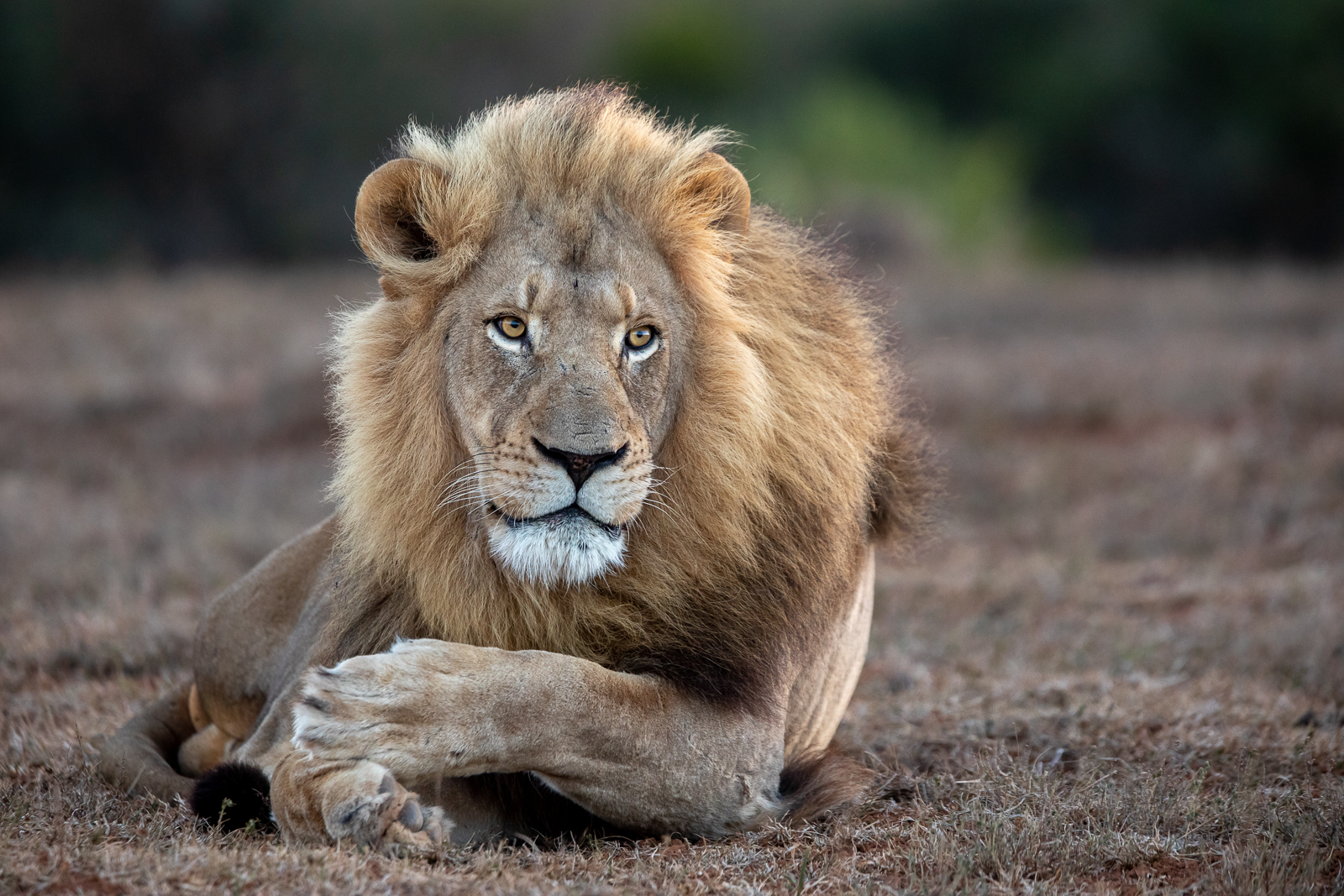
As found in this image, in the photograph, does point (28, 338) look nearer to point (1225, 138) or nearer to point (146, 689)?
point (146, 689)

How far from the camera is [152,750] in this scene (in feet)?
14.0

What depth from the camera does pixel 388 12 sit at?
2911 cm

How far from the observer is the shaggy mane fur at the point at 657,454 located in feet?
11.4

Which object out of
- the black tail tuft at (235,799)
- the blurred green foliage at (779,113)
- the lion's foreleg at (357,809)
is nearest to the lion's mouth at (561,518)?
the lion's foreleg at (357,809)

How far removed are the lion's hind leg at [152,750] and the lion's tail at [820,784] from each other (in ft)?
5.72

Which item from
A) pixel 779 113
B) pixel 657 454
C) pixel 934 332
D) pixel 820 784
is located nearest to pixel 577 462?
pixel 657 454

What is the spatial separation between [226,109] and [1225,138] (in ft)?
62.1

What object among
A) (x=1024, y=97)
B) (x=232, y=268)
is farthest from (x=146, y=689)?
(x=1024, y=97)

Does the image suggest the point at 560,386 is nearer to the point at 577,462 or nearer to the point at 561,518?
the point at 577,462

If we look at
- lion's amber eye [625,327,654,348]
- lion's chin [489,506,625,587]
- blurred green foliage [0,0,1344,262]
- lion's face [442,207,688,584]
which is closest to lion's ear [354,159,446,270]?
lion's face [442,207,688,584]

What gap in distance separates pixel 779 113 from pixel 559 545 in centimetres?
2900

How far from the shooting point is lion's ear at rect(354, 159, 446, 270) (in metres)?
3.55

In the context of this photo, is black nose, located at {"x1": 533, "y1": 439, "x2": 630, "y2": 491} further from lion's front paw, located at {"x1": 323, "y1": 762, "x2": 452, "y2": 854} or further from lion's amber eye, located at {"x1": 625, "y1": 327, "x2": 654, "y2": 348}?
lion's front paw, located at {"x1": 323, "y1": 762, "x2": 452, "y2": 854}

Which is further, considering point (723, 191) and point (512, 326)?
point (723, 191)
